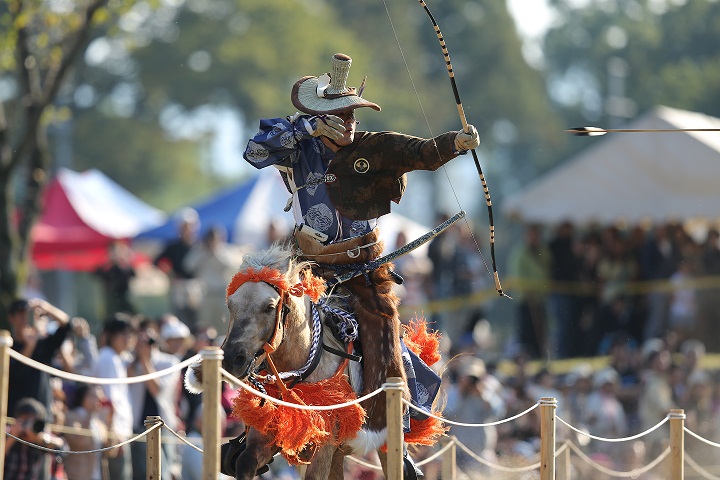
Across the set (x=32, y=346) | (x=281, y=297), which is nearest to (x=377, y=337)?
(x=281, y=297)

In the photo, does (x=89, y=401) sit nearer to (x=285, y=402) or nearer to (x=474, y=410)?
(x=285, y=402)

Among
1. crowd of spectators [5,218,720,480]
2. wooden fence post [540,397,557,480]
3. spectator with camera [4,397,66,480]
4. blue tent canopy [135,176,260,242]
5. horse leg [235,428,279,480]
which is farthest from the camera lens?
blue tent canopy [135,176,260,242]

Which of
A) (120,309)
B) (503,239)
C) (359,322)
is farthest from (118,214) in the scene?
(503,239)

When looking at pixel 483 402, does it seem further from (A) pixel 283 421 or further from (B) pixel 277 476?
(A) pixel 283 421

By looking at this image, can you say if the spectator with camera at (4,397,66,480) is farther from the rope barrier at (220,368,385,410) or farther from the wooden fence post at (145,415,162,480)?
the rope barrier at (220,368,385,410)

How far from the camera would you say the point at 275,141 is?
7.28m

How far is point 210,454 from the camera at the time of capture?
589 centimetres

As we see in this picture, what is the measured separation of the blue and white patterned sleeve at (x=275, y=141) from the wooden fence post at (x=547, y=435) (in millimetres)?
2060

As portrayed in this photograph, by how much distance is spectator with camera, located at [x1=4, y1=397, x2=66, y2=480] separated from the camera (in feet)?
27.9

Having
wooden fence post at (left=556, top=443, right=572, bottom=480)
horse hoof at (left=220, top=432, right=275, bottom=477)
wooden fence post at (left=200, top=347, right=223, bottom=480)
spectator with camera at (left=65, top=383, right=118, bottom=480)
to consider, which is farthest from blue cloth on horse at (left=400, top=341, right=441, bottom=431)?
spectator with camera at (left=65, top=383, right=118, bottom=480)

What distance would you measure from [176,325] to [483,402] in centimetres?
290

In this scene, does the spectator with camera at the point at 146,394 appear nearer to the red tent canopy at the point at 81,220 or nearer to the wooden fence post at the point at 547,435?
the wooden fence post at the point at 547,435

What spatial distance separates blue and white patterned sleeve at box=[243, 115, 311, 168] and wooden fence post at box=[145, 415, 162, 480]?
1.51 metres

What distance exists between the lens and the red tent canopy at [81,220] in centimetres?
2092
